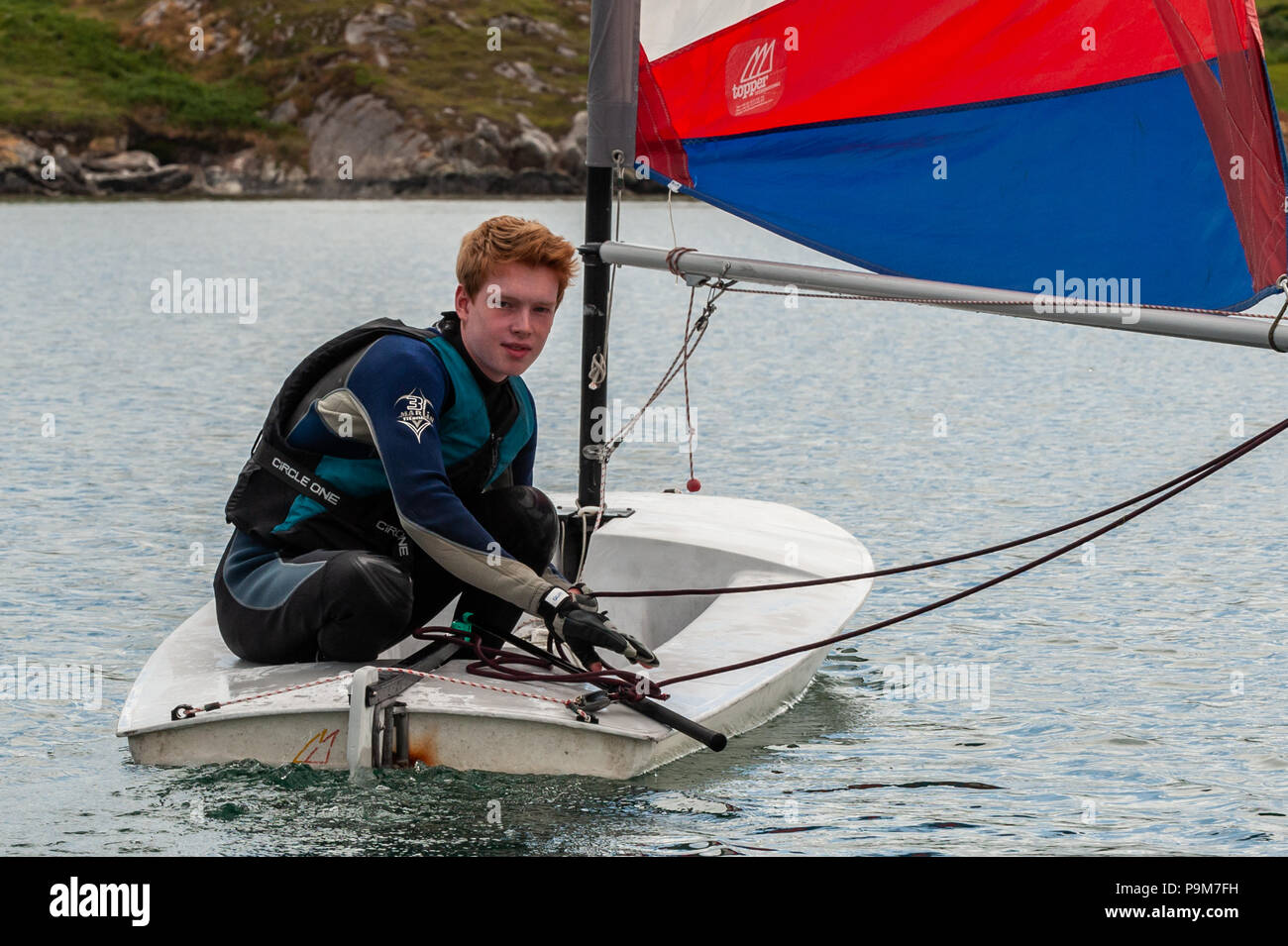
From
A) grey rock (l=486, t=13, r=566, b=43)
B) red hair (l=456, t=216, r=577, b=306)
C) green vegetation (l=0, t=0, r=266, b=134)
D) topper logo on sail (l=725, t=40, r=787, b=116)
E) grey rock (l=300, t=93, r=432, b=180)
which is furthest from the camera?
grey rock (l=486, t=13, r=566, b=43)

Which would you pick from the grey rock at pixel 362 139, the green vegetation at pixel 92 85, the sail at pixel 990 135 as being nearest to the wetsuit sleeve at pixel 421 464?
the sail at pixel 990 135

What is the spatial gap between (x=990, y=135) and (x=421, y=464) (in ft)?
8.81

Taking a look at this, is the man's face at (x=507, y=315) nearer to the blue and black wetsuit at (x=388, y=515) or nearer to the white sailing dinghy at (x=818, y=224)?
the blue and black wetsuit at (x=388, y=515)

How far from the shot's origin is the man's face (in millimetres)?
4695

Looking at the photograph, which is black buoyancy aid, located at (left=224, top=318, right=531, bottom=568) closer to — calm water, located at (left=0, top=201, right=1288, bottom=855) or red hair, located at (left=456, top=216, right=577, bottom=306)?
red hair, located at (left=456, top=216, right=577, bottom=306)

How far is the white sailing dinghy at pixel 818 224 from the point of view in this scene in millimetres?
4512

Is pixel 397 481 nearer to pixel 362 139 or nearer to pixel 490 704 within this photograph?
pixel 490 704

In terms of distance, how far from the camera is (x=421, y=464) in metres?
4.50

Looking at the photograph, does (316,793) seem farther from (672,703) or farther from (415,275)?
(415,275)

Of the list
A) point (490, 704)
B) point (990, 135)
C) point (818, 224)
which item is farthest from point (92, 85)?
point (490, 704)

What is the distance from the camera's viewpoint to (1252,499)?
11.5 metres

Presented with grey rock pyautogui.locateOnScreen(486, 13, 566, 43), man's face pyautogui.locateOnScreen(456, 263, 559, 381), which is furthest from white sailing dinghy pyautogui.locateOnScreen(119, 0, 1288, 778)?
grey rock pyautogui.locateOnScreen(486, 13, 566, 43)

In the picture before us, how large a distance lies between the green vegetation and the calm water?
8534 centimetres

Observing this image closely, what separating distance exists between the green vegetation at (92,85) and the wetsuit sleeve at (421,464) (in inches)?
4004
